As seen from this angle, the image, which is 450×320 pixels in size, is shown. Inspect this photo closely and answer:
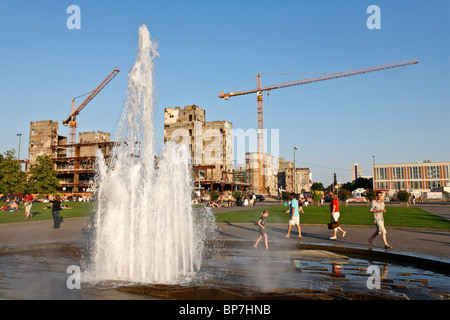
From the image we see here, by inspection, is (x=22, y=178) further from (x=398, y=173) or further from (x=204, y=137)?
(x=398, y=173)

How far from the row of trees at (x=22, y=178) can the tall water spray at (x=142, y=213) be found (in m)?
50.8

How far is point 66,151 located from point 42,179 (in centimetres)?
5737

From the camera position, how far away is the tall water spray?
7945 millimetres

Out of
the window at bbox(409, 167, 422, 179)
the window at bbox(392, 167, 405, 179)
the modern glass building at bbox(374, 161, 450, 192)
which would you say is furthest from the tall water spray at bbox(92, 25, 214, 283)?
the window at bbox(409, 167, 422, 179)

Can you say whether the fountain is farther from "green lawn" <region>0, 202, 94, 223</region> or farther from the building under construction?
the building under construction

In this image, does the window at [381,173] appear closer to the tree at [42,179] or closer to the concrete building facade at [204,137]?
the concrete building facade at [204,137]

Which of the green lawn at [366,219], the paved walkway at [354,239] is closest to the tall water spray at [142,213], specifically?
the paved walkway at [354,239]

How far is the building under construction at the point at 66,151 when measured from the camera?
9344cm

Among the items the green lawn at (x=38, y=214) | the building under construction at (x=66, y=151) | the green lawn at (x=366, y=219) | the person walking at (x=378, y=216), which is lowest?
the green lawn at (x=366, y=219)

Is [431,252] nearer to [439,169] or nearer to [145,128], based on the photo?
[145,128]

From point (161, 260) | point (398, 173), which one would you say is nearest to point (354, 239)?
point (161, 260)

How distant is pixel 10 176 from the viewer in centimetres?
5272

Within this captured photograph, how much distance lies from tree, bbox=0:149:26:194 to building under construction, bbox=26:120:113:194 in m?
35.5
